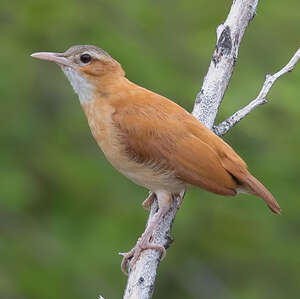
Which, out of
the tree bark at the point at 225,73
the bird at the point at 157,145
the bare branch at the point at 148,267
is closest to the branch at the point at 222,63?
the tree bark at the point at 225,73

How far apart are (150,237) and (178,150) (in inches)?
24.3

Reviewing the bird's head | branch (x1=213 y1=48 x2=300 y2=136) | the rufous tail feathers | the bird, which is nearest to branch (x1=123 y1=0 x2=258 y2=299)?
branch (x1=213 y1=48 x2=300 y2=136)

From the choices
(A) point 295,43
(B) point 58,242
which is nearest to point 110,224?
(B) point 58,242

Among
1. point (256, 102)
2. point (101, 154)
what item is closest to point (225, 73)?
point (256, 102)

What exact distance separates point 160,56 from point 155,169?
2.02m

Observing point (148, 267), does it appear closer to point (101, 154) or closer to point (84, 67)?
point (84, 67)

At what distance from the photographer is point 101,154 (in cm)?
879

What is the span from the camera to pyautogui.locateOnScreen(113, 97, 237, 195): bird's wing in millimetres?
6992

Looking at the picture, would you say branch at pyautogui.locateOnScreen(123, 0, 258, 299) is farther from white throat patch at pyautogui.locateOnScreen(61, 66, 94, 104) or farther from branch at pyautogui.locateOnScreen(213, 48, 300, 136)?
white throat patch at pyautogui.locateOnScreen(61, 66, 94, 104)

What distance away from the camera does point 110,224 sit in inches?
333

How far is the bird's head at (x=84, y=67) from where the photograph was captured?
7.18m

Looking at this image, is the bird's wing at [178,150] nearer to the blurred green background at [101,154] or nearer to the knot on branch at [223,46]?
the knot on branch at [223,46]

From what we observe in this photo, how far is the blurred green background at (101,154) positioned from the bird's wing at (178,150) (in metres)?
1.13

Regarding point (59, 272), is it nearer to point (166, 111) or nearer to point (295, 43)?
point (166, 111)
